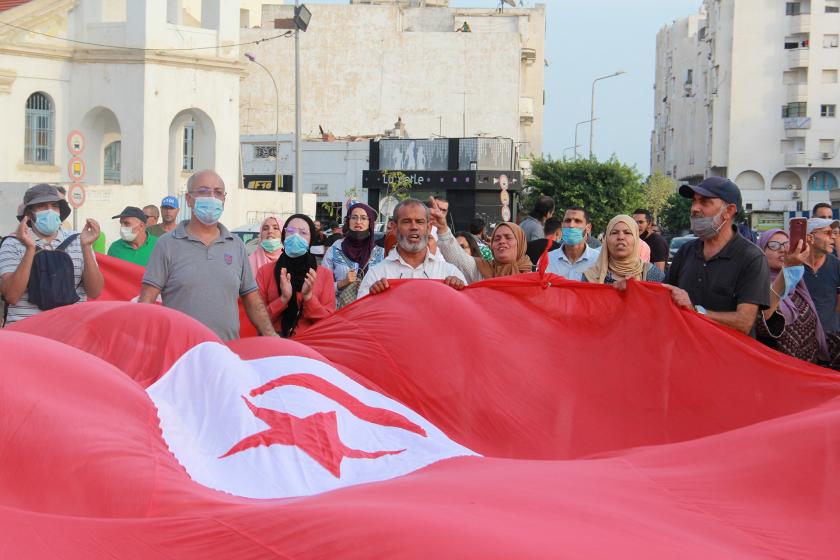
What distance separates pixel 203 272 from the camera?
6898 mm

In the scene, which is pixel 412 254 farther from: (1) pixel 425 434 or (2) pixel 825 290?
(2) pixel 825 290

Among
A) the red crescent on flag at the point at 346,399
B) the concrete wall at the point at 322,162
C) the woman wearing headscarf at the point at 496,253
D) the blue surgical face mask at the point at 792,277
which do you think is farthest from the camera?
the concrete wall at the point at 322,162

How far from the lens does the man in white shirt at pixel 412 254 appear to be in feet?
25.1

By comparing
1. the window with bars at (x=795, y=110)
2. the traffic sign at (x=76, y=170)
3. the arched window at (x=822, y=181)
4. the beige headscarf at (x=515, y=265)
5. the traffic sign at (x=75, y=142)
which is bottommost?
the beige headscarf at (x=515, y=265)

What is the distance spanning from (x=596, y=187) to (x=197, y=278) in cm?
5389

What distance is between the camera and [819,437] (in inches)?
177

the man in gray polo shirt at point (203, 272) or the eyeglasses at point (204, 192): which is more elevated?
the eyeglasses at point (204, 192)

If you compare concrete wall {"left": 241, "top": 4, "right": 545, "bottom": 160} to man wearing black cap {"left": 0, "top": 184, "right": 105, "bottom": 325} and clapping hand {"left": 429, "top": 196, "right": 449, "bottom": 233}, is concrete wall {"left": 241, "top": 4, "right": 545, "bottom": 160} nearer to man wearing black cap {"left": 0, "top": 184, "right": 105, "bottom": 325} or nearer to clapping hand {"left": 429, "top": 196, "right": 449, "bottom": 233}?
clapping hand {"left": 429, "top": 196, "right": 449, "bottom": 233}

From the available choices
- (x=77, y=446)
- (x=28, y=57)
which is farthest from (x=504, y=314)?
(x=28, y=57)

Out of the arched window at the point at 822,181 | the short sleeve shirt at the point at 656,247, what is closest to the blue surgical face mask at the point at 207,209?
the short sleeve shirt at the point at 656,247

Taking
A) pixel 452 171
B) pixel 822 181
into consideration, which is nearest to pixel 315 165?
pixel 452 171

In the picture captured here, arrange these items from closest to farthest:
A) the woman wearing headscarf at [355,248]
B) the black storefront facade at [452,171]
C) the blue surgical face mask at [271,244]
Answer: the blue surgical face mask at [271,244] < the woman wearing headscarf at [355,248] < the black storefront facade at [452,171]

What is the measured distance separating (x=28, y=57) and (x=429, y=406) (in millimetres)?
33259

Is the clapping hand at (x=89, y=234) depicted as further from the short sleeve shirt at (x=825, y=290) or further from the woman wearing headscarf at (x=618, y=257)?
the short sleeve shirt at (x=825, y=290)
